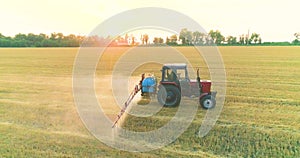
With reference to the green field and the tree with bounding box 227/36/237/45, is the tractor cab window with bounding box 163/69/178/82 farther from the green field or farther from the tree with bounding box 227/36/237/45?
the tree with bounding box 227/36/237/45

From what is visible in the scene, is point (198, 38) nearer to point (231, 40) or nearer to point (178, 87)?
point (178, 87)

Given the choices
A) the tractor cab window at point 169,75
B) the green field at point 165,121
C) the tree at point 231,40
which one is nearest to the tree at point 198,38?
the tractor cab window at point 169,75

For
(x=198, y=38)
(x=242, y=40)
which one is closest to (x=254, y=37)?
(x=242, y=40)

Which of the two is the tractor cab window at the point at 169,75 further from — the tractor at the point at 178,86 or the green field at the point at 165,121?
the green field at the point at 165,121

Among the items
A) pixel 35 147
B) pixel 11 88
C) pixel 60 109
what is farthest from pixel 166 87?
pixel 11 88

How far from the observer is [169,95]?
8102 mm

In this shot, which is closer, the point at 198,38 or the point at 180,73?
the point at 180,73

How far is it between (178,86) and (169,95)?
0.40m

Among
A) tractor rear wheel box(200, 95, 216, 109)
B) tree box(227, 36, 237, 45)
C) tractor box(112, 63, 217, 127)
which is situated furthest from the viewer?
tree box(227, 36, 237, 45)

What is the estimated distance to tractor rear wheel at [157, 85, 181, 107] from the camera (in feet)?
26.5

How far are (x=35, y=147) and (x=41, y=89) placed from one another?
21.2 feet

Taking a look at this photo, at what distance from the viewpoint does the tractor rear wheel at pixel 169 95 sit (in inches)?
318

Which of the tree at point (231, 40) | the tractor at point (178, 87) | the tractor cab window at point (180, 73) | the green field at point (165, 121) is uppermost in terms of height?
the tree at point (231, 40)

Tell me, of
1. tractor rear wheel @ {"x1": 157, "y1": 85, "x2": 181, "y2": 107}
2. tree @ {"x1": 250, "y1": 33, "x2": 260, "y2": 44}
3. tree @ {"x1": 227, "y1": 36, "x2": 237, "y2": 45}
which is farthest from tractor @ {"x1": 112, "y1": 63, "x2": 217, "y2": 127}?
tree @ {"x1": 250, "y1": 33, "x2": 260, "y2": 44}
